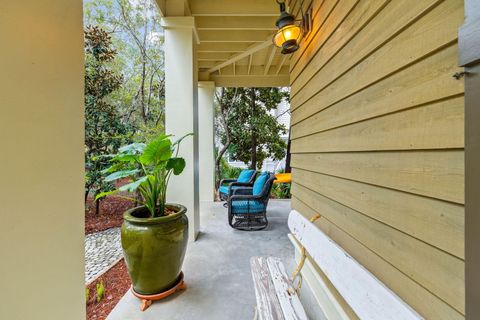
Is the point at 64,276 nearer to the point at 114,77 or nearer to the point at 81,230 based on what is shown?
the point at 81,230

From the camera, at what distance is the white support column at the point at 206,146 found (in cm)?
557

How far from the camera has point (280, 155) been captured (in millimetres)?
8492

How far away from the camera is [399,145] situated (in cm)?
91

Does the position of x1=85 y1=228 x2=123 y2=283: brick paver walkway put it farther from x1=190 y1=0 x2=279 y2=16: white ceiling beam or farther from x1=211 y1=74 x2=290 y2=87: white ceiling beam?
x1=211 y1=74 x2=290 y2=87: white ceiling beam

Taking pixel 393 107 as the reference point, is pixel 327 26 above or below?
above

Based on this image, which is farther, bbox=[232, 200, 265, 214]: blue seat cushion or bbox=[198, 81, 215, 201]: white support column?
bbox=[198, 81, 215, 201]: white support column

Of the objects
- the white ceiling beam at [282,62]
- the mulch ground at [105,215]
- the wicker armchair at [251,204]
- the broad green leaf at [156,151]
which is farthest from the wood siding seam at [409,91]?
the mulch ground at [105,215]

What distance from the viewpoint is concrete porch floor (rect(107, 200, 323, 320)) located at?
1822mm

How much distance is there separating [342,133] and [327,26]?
879 mm

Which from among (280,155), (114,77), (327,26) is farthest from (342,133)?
(280,155)

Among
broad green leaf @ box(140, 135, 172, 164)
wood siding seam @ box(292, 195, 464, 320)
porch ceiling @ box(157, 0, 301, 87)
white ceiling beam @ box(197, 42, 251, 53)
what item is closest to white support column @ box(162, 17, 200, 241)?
porch ceiling @ box(157, 0, 301, 87)

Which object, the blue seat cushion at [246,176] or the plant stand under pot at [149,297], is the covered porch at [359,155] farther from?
the blue seat cushion at [246,176]

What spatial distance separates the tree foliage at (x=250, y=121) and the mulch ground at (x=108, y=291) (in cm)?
606

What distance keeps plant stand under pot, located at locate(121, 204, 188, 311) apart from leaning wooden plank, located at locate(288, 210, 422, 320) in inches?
49.5
